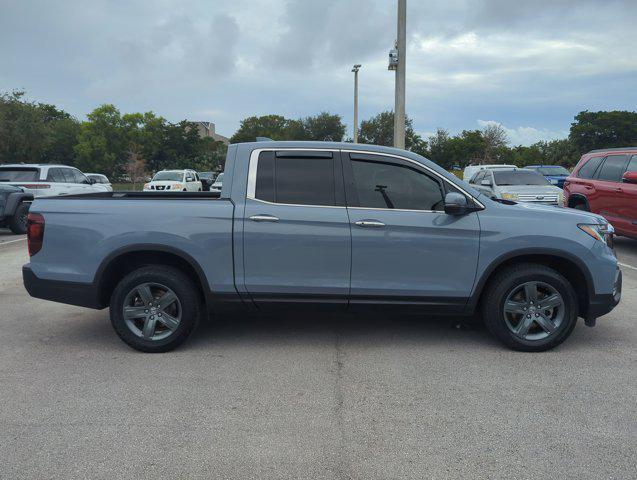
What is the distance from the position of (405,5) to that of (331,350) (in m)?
12.4

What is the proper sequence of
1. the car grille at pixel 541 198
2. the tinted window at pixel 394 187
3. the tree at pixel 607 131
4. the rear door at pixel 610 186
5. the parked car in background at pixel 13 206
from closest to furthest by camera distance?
the tinted window at pixel 394 187, the rear door at pixel 610 186, the parked car in background at pixel 13 206, the car grille at pixel 541 198, the tree at pixel 607 131

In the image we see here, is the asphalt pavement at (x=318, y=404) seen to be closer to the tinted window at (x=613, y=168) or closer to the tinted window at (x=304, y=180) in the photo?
the tinted window at (x=304, y=180)

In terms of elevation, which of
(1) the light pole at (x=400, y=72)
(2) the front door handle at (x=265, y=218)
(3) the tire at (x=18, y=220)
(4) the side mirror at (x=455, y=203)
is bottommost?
(3) the tire at (x=18, y=220)

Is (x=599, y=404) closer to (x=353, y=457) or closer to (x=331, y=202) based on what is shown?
(x=353, y=457)

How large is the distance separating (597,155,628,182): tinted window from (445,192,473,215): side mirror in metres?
6.97

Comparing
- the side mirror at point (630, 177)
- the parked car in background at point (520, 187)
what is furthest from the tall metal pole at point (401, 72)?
the side mirror at point (630, 177)

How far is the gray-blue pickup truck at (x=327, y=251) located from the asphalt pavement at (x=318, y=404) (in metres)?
0.42

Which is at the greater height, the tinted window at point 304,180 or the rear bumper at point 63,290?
the tinted window at point 304,180

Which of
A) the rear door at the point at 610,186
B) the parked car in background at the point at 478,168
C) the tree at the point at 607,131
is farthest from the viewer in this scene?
the tree at the point at 607,131

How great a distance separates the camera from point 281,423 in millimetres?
3441

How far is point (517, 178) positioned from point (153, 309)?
40.2 feet

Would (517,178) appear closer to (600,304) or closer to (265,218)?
(600,304)

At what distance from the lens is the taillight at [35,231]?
15.4 ft

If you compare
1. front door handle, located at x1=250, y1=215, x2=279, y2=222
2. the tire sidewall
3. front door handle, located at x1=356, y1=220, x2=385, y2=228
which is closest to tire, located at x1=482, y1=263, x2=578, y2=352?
the tire sidewall
